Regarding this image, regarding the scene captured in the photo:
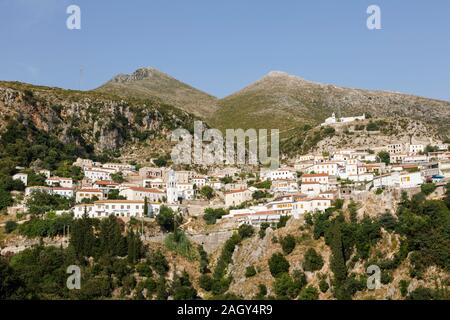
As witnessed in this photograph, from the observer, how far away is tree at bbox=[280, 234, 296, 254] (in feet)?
206

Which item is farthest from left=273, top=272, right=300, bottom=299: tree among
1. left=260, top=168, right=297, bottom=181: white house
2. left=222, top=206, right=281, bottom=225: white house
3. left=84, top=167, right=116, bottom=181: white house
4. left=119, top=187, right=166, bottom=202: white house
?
left=84, top=167, right=116, bottom=181: white house

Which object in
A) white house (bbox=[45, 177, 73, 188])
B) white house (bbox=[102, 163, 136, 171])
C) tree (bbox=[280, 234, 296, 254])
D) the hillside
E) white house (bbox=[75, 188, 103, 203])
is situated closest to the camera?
tree (bbox=[280, 234, 296, 254])

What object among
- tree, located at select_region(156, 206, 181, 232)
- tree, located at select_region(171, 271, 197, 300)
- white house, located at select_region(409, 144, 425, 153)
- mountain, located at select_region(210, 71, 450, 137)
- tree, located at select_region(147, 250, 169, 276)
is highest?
mountain, located at select_region(210, 71, 450, 137)

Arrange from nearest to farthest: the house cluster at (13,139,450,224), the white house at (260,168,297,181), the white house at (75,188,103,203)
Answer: the house cluster at (13,139,450,224) → the white house at (75,188,103,203) → the white house at (260,168,297,181)

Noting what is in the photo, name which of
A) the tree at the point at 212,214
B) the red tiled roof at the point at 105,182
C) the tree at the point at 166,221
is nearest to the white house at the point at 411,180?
the tree at the point at 212,214

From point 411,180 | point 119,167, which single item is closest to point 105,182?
point 119,167

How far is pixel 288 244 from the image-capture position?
6272 centimetres

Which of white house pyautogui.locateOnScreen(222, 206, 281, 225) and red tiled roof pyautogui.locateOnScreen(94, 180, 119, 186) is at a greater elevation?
red tiled roof pyautogui.locateOnScreen(94, 180, 119, 186)

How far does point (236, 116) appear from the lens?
183625 mm

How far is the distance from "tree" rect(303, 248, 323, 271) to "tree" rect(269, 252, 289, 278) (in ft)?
5.97

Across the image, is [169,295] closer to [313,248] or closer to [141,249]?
[141,249]

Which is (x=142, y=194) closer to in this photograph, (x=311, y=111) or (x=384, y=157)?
(x=384, y=157)

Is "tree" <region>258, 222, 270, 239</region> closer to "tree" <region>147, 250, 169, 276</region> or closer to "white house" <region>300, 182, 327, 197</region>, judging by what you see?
"tree" <region>147, 250, 169, 276</region>
